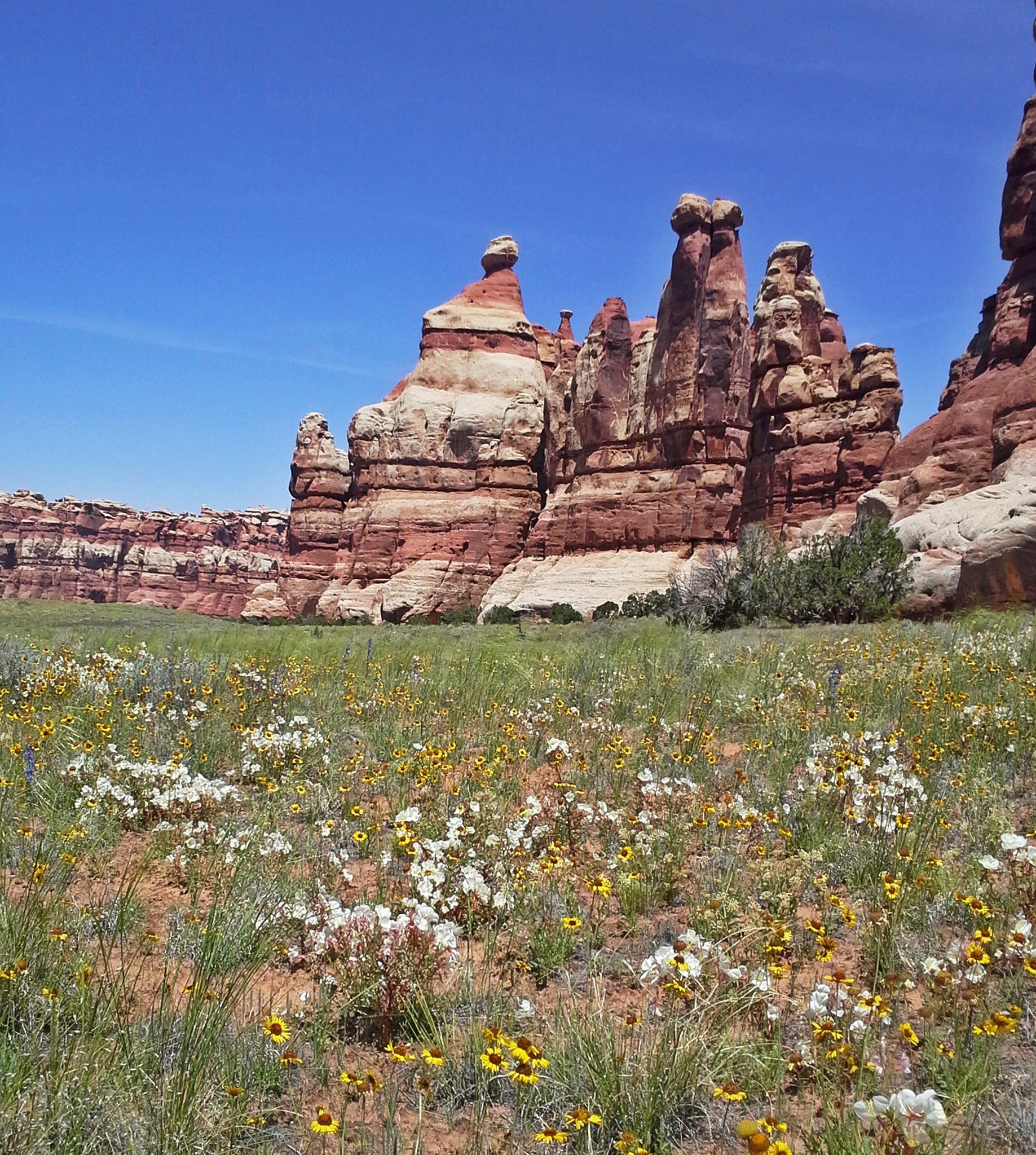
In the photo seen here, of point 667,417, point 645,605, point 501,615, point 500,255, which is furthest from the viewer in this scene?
point 500,255

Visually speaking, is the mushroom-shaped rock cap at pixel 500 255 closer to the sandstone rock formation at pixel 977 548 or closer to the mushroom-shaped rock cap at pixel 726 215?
the mushroom-shaped rock cap at pixel 726 215

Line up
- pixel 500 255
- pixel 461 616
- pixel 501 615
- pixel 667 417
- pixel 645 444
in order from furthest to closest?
pixel 500 255
pixel 645 444
pixel 667 417
pixel 461 616
pixel 501 615

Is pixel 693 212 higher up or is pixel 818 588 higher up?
pixel 693 212

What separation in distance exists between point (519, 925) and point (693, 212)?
2115 inches

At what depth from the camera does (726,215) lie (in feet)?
165

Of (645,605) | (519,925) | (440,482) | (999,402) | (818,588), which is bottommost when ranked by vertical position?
(519,925)

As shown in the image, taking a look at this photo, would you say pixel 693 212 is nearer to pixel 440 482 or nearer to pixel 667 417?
pixel 667 417

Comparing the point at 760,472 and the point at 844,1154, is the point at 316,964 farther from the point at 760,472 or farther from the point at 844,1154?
the point at 760,472

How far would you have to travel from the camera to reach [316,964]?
302 centimetres

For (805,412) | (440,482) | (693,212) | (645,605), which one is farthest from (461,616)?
(693,212)

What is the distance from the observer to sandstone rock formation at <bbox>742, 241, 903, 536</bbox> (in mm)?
41656

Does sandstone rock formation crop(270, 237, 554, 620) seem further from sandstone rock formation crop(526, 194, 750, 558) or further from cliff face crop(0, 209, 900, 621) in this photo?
sandstone rock formation crop(526, 194, 750, 558)

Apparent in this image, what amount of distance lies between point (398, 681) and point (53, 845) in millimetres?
4417

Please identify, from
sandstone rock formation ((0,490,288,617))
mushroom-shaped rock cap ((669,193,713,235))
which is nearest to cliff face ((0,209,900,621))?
mushroom-shaped rock cap ((669,193,713,235))
